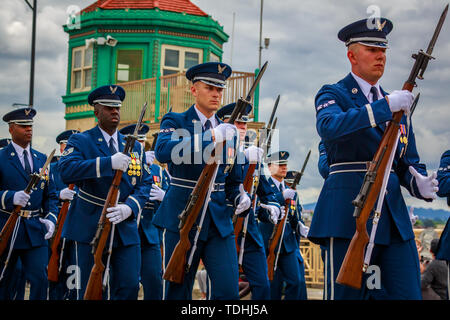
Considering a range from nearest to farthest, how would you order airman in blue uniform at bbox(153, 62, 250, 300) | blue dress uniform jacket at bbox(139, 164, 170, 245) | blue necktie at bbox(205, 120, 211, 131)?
airman in blue uniform at bbox(153, 62, 250, 300) → blue necktie at bbox(205, 120, 211, 131) → blue dress uniform jacket at bbox(139, 164, 170, 245)

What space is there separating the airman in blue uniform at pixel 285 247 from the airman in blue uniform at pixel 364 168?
5108 millimetres

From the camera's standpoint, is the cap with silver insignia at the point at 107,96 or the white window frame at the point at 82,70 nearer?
the cap with silver insignia at the point at 107,96

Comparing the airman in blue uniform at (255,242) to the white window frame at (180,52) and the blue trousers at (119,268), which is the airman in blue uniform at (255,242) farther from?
the white window frame at (180,52)

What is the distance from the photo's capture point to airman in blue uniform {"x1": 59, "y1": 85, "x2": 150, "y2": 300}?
6523mm

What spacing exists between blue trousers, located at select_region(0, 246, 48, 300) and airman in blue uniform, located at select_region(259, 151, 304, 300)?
3.30m

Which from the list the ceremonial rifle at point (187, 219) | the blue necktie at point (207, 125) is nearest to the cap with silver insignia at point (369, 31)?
the ceremonial rifle at point (187, 219)

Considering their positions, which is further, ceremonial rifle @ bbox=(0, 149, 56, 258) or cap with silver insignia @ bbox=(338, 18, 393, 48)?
ceremonial rifle @ bbox=(0, 149, 56, 258)

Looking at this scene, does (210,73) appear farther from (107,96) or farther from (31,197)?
(31,197)

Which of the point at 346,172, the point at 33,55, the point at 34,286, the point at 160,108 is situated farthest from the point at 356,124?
the point at 160,108

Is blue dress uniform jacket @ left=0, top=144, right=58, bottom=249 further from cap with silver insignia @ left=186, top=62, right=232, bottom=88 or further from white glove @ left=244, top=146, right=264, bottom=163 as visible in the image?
cap with silver insignia @ left=186, top=62, right=232, bottom=88

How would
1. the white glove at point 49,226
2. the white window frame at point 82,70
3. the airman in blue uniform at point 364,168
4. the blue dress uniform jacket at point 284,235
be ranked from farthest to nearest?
the white window frame at point 82,70, the blue dress uniform jacket at point 284,235, the white glove at point 49,226, the airman in blue uniform at point 364,168

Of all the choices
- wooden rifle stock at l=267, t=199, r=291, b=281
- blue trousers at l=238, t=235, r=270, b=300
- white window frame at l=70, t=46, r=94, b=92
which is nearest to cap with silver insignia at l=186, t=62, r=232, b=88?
blue trousers at l=238, t=235, r=270, b=300

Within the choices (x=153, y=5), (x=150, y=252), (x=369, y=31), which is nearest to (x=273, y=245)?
(x=150, y=252)

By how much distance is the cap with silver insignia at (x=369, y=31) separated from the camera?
4.92m
